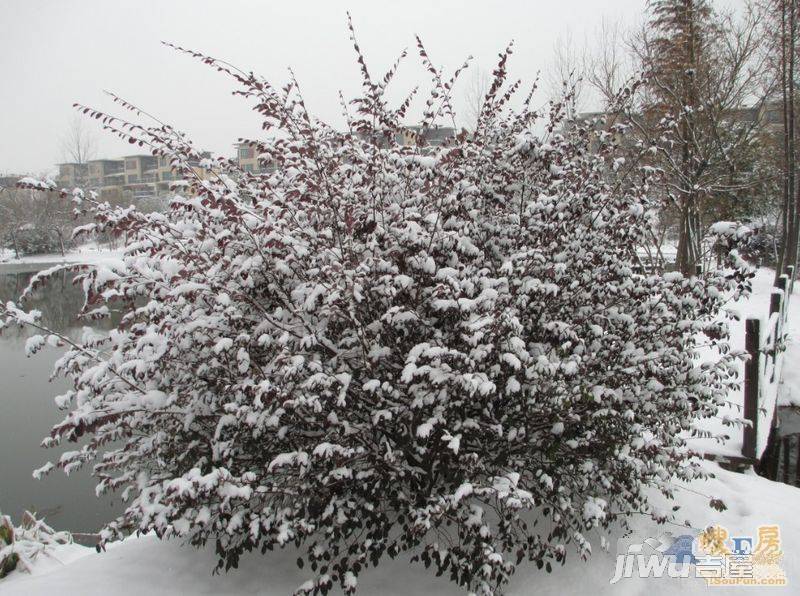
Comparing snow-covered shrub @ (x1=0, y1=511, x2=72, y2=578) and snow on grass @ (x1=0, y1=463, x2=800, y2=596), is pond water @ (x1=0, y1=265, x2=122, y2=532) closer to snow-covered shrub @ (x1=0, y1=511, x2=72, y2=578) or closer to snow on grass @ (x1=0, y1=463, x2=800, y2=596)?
snow-covered shrub @ (x1=0, y1=511, x2=72, y2=578)

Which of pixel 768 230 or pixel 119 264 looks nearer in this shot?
pixel 119 264

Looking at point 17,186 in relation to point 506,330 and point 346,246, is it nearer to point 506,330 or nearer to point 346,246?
point 346,246

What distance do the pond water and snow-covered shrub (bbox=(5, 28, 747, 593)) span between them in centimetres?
235

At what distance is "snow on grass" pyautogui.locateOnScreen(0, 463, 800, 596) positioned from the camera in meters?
3.24

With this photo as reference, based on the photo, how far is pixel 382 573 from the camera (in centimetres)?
348

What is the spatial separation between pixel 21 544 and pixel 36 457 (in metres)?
5.16

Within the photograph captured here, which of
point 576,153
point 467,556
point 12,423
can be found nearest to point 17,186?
point 467,556

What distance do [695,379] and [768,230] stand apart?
24.7 meters

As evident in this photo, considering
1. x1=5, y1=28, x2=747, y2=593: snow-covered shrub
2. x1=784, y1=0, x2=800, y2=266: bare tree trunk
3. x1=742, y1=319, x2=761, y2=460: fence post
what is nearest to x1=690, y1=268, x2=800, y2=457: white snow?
x1=742, y1=319, x2=761, y2=460: fence post

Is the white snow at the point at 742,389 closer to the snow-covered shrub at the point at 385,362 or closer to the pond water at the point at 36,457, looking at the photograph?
the snow-covered shrub at the point at 385,362

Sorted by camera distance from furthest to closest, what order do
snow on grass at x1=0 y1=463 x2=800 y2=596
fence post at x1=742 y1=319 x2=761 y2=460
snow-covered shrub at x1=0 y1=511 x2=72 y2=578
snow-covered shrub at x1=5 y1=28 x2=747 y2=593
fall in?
fence post at x1=742 y1=319 x2=761 y2=460, snow-covered shrub at x1=0 y1=511 x2=72 y2=578, snow on grass at x1=0 y1=463 x2=800 y2=596, snow-covered shrub at x1=5 y1=28 x2=747 y2=593

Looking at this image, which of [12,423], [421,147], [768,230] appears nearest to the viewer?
[421,147]

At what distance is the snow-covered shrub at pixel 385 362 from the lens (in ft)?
9.74

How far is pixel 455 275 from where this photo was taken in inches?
124
